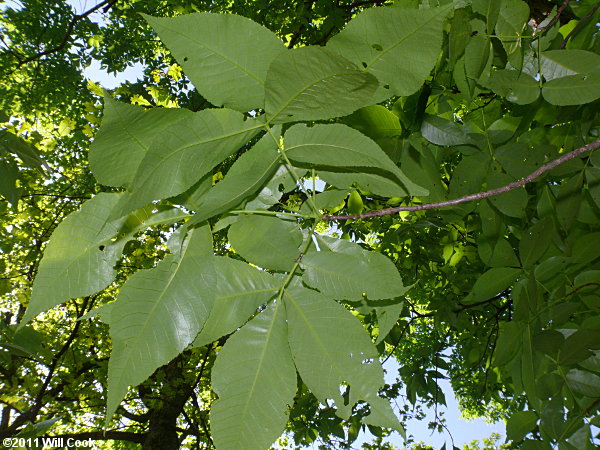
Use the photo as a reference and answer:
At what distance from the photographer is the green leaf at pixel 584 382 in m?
1.07

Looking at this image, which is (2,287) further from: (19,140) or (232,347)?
(232,347)

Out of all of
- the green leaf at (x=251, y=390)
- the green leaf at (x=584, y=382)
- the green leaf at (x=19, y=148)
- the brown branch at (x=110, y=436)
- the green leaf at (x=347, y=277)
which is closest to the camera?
the green leaf at (x=251, y=390)

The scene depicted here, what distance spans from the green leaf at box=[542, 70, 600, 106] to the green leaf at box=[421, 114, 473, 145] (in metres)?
0.22

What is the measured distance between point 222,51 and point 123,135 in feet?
0.53

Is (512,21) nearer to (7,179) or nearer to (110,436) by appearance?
(7,179)

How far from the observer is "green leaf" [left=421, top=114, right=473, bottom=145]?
0.96m

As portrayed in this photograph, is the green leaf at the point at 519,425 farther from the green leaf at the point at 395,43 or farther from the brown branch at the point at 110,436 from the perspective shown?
the brown branch at the point at 110,436

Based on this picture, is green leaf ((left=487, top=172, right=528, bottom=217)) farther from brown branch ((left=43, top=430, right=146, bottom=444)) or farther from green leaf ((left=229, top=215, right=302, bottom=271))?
brown branch ((left=43, top=430, right=146, bottom=444))

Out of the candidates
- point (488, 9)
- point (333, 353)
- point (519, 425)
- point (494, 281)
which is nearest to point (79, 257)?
point (333, 353)

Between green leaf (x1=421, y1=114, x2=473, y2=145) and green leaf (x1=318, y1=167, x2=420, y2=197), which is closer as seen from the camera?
green leaf (x1=318, y1=167, x2=420, y2=197)

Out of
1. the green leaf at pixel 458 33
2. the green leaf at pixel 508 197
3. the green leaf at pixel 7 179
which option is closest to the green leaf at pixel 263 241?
the green leaf at pixel 458 33

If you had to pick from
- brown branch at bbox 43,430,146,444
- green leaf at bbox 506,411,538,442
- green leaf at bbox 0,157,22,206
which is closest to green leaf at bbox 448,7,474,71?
green leaf at bbox 506,411,538,442

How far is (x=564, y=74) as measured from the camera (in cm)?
81

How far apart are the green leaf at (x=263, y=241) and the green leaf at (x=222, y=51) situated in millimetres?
203
